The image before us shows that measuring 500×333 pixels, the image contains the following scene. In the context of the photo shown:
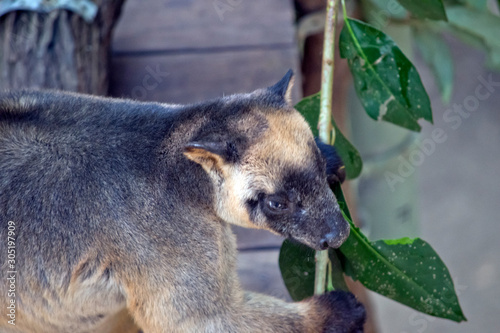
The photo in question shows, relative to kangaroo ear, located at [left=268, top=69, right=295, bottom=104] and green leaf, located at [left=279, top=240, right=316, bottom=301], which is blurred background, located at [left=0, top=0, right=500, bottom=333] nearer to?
green leaf, located at [left=279, top=240, right=316, bottom=301]

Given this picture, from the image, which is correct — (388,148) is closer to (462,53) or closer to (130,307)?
(130,307)

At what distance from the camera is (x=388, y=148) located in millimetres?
4488

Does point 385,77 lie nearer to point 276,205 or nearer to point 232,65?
point 276,205

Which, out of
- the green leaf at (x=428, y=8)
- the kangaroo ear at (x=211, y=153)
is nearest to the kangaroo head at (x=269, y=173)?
the kangaroo ear at (x=211, y=153)

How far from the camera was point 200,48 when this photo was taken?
3.82 m

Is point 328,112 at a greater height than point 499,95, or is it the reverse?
point 328,112

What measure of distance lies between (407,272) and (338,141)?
0.63 meters

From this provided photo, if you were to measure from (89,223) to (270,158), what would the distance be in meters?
0.62

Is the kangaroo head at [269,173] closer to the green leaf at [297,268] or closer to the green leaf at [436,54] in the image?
the green leaf at [297,268]

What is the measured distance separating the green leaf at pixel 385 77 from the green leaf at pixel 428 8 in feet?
0.53

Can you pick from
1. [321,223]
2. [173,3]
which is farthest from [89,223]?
[173,3]

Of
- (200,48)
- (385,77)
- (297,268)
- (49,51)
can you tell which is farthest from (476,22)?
(49,51)

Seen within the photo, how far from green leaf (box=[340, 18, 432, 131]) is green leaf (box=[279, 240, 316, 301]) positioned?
2.02ft

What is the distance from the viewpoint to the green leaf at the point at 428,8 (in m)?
2.40
